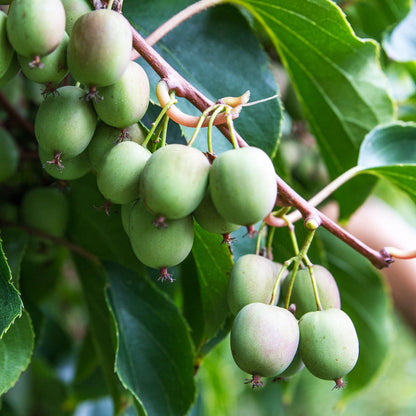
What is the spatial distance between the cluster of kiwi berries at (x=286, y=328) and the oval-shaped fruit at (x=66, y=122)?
0.17 meters

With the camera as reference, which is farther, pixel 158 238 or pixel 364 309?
pixel 364 309

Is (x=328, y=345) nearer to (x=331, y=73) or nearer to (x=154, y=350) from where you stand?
(x=154, y=350)

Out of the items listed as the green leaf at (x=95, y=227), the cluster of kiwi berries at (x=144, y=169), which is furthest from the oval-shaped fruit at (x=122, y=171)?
the green leaf at (x=95, y=227)

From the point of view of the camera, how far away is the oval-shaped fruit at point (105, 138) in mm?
426

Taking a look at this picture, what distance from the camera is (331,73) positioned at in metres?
0.66

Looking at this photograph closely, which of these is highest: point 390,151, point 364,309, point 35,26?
point 35,26

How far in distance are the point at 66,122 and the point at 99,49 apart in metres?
0.06

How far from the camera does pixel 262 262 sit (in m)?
0.47

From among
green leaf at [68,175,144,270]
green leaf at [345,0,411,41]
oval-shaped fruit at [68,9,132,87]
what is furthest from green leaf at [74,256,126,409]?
green leaf at [345,0,411,41]

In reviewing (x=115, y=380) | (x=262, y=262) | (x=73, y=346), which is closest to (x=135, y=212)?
(x=262, y=262)

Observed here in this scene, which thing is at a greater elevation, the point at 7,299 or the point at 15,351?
the point at 7,299

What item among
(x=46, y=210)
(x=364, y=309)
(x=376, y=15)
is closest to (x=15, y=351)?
(x=46, y=210)

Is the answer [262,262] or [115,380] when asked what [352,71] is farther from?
[115,380]

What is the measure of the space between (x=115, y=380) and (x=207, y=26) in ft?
1.46
